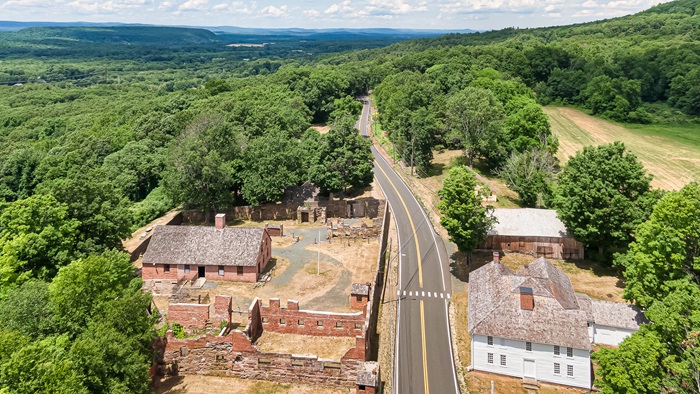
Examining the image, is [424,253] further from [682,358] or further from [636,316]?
[682,358]

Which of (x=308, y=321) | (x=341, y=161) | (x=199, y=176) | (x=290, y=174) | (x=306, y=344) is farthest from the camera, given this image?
(x=341, y=161)

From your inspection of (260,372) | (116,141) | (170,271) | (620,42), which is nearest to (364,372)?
(260,372)

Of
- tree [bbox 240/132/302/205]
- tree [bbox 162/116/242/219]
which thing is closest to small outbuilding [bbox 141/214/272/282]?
tree [bbox 162/116/242/219]

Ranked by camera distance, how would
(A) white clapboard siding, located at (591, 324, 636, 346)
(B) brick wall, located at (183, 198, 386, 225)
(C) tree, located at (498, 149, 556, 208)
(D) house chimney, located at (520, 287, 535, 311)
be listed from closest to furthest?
(D) house chimney, located at (520, 287, 535, 311) < (A) white clapboard siding, located at (591, 324, 636, 346) < (C) tree, located at (498, 149, 556, 208) < (B) brick wall, located at (183, 198, 386, 225)

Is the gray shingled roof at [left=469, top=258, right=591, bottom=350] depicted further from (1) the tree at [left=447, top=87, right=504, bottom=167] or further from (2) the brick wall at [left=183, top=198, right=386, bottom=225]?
(1) the tree at [left=447, top=87, right=504, bottom=167]

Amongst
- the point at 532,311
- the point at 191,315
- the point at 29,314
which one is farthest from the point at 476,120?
the point at 29,314

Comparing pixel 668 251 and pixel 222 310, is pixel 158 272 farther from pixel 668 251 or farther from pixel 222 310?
pixel 668 251

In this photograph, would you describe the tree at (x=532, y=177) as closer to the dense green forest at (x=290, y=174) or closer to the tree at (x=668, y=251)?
the dense green forest at (x=290, y=174)
